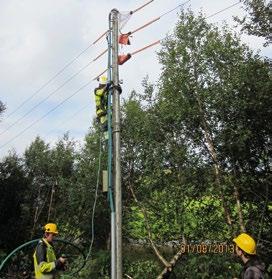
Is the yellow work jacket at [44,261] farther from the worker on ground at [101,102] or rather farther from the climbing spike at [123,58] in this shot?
the climbing spike at [123,58]

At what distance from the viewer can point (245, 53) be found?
14734 millimetres

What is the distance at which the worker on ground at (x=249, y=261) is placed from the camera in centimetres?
589

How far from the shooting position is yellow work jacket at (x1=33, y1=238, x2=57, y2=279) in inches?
290

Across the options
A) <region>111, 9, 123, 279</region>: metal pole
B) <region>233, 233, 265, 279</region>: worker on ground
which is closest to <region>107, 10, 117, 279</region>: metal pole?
<region>111, 9, 123, 279</region>: metal pole

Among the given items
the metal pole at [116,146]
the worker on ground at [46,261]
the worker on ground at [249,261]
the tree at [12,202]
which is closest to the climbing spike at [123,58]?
the metal pole at [116,146]

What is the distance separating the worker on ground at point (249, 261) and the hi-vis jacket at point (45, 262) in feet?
9.85

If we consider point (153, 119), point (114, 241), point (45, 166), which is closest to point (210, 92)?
point (153, 119)

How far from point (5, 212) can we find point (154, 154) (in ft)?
44.1

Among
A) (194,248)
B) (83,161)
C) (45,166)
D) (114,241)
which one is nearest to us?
(114,241)

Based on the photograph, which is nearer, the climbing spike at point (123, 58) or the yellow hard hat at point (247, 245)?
the yellow hard hat at point (247, 245)

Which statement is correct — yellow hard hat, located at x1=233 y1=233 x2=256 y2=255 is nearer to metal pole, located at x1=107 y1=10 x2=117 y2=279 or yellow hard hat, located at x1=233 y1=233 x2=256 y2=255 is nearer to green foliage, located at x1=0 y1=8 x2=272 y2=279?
metal pole, located at x1=107 y1=10 x2=117 y2=279

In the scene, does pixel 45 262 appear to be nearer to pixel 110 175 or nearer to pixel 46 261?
Result: pixel 46 261

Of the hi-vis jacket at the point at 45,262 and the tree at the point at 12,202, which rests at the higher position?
the tree at the point at 12,202

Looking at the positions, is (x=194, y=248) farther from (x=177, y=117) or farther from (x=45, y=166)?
(x=45, y=166)
